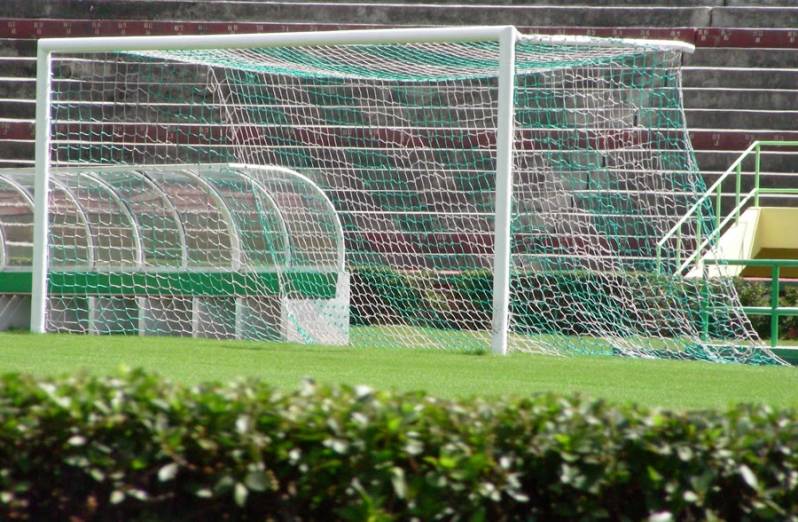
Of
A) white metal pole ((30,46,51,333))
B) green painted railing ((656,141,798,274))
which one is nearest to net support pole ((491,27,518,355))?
green painted railing ((656,141,798,274))

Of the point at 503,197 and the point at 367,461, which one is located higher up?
the point at 503,197

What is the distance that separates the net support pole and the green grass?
37cm

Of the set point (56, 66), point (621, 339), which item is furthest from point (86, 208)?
point (56, 66)

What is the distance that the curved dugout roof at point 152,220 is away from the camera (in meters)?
11.7

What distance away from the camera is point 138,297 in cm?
1194

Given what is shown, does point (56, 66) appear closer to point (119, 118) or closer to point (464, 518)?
point (119, 118)

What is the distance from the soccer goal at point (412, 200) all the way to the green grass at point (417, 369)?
936 mm

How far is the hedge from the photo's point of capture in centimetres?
401

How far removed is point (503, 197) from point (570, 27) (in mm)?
9658

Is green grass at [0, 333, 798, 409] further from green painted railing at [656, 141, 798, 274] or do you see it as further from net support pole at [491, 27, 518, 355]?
green painted railing at [656, 141, 798, 274]

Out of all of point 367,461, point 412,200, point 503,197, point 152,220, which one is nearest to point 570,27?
point 412,200

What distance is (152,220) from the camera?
38.7 ft

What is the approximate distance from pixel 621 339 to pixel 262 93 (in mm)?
6110

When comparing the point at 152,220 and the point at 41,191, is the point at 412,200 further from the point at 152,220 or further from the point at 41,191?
the point at 41,191
